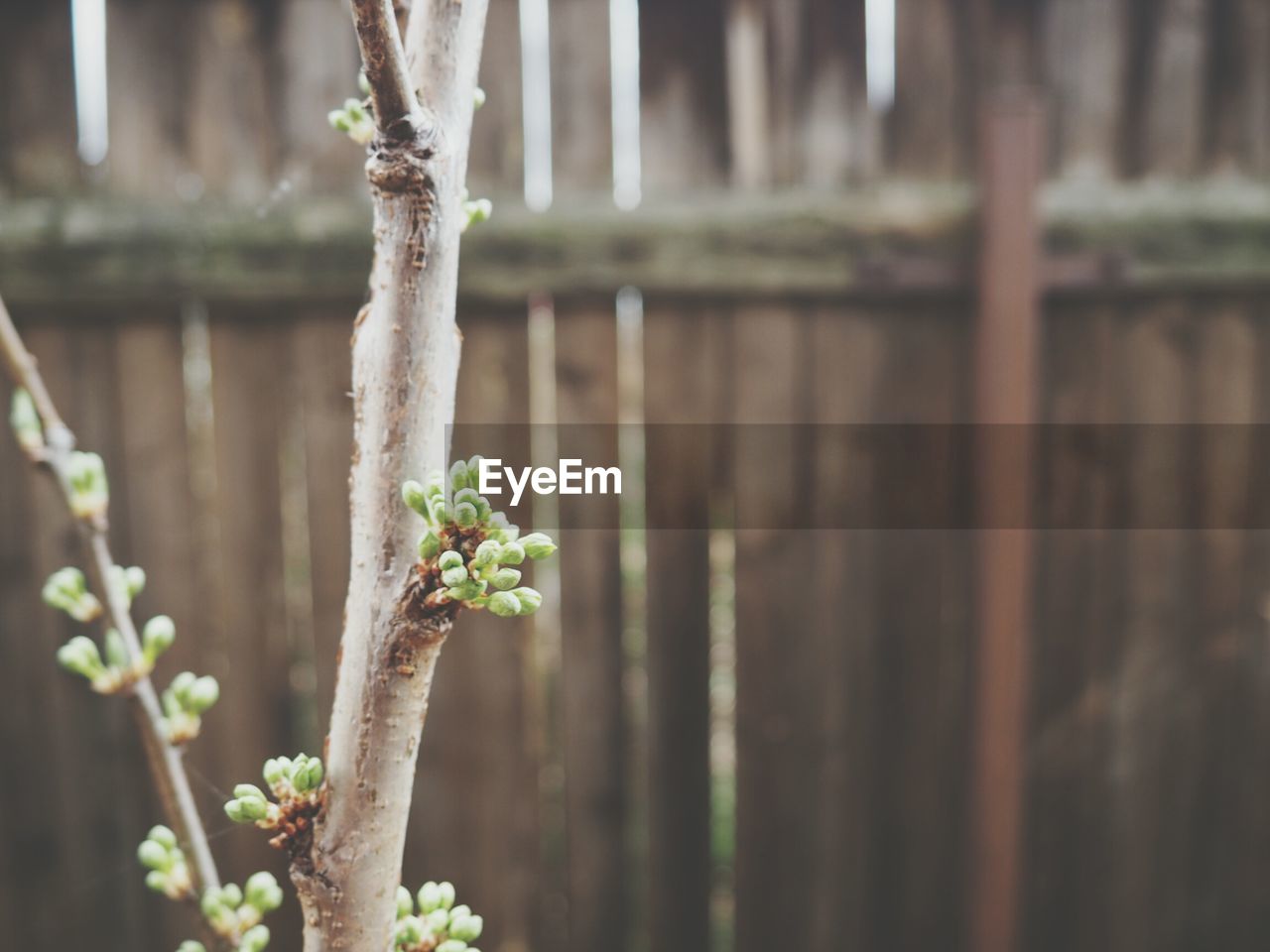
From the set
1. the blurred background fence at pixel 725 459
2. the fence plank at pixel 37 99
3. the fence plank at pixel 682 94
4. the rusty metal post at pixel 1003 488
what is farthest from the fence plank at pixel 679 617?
the fence plank at pixel 37 99

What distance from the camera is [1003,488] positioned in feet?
4.77

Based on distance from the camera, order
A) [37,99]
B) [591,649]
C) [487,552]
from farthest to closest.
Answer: [591,649] < [37,99] < [487,552]

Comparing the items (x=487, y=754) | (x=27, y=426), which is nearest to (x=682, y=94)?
(x=487, y=754)

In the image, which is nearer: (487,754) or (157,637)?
(157,637)

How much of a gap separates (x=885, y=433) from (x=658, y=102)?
2.05 ft

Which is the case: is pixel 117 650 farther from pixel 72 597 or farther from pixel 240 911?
pixel 240 911

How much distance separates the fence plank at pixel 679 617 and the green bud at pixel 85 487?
106 cm

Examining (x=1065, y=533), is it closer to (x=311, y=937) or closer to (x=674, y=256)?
(x=674, y=256)

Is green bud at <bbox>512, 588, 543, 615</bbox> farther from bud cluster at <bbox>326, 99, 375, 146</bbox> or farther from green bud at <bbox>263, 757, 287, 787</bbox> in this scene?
bud cluster at <bbox>326, 99, 375, 146</bbox>

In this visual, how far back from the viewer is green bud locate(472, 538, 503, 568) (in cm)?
33

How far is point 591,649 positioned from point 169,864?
109cm

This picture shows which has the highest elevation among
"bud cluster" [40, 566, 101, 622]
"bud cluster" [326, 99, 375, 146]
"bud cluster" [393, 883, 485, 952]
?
"bud cluster" [326, 99, 375, 146]

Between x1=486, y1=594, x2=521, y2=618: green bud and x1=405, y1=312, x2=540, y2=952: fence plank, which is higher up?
x1=486, y1=594, x2=521, y2=618: green bud

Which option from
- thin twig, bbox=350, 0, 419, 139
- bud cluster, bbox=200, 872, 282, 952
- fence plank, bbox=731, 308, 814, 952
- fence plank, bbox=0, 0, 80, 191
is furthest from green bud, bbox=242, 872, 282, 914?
fence plank, bbox=0, 0, 80, 191
